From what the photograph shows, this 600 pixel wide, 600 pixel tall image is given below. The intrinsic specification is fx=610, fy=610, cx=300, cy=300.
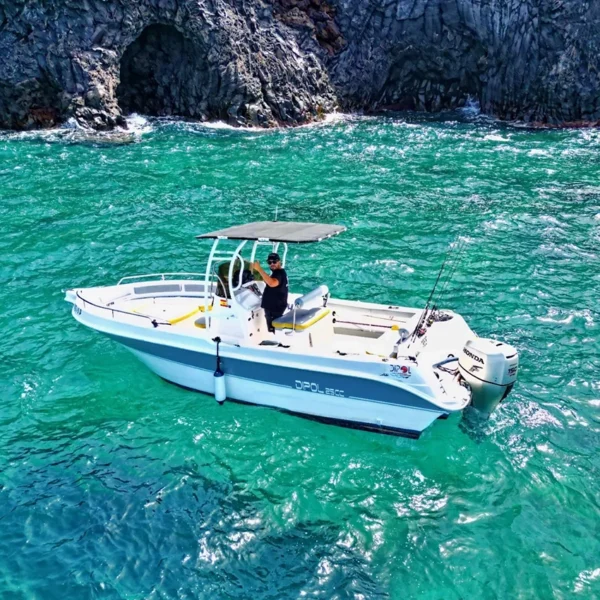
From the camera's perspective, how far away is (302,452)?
12.0m

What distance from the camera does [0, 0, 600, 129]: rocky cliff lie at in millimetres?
36719

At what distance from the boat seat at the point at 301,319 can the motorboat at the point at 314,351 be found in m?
0.03

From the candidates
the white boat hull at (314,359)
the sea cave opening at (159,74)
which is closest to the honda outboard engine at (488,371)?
the white boat hull at (314,359)

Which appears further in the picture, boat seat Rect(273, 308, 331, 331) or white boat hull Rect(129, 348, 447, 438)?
boat seat Rect(273, 308, 331, 331)

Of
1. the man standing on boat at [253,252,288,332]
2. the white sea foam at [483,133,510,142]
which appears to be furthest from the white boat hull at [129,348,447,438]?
the white sea foam at [483,133,510,142]

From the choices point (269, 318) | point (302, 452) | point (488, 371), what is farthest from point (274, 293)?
point (488, 371)

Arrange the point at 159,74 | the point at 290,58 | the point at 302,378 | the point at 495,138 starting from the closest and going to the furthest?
the point at 302,378 < the point at 495,138 < the point at 159,74 < the point at 290,58

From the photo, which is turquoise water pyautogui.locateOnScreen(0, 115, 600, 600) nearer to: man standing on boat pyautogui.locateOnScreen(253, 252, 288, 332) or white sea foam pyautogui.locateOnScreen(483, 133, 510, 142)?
man standing on boat pyautogui.locateOnScreen(253, 252, 288, 332)

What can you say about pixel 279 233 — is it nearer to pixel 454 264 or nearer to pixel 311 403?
pixel 311 403

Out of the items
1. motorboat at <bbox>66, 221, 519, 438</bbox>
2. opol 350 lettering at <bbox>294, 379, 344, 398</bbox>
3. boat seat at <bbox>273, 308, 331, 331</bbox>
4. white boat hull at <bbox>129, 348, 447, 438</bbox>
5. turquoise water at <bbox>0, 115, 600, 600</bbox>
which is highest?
boat seat at <bbox>273, 308, 331, 331</bbox>

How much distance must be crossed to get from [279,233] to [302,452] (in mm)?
4612

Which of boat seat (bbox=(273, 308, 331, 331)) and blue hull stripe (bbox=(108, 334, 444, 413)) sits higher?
boat seat (bbox=(273, 308, 331, 331))

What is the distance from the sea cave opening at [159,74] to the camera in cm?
4031

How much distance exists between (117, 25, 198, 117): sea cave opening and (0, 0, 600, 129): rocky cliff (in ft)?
0.26
